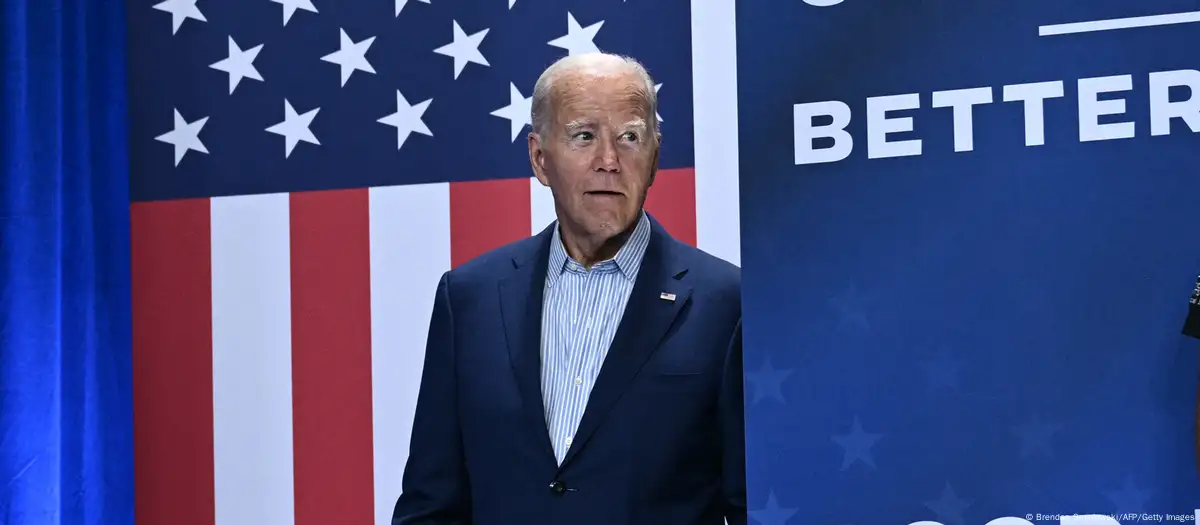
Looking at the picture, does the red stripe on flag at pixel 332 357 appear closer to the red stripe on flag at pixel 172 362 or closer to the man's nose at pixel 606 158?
the red stripe on flag at pixel 172 362

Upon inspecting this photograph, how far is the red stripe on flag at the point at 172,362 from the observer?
313cm

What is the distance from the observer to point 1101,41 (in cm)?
129

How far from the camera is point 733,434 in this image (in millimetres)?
1740

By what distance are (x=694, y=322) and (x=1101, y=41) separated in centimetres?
74

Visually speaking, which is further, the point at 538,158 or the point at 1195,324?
the point at 538,158

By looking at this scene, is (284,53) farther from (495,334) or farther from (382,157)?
(495,334)

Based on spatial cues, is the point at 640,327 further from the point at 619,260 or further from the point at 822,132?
the point at 822,132

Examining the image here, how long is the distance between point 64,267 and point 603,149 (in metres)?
1.73

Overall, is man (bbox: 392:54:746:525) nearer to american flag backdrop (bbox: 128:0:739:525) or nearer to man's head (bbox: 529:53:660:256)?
man's head (bbox: 529:53:660:256)

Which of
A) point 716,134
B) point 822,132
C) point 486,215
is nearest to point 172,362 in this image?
point 486,215

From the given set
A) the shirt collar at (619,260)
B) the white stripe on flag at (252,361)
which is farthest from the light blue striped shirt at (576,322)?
the white stripe on flag at (252,361)

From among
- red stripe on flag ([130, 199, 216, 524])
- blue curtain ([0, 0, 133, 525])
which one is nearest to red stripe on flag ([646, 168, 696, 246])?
red stripe on flag ([130, 199, 216, 524])

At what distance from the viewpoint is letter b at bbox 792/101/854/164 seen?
4.51 feet

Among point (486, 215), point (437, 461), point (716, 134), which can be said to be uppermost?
point (716, 134)
